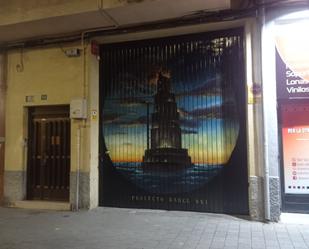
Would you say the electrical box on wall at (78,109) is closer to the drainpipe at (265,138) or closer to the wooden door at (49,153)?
the wooden door at (49,153)

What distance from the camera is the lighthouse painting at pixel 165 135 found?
858cm

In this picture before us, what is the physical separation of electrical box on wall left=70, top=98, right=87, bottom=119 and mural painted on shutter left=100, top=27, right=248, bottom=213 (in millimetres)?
606

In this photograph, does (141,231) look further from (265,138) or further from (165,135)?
(265,138)

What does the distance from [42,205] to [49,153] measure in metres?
1.36

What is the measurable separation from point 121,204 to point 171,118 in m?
2.48

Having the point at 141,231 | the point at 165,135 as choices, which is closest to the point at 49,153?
the point at 165,135

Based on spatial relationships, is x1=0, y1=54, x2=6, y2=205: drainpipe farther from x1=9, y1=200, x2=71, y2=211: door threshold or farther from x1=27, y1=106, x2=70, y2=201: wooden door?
x1=27, y1=106, x2=70, y2=201: wooden door

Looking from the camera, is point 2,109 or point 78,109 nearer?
point 78,109

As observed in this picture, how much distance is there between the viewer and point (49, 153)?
31.3 feet

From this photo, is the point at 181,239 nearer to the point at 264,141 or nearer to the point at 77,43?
the point at 264,141

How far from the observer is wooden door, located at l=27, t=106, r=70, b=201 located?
30.7 ft

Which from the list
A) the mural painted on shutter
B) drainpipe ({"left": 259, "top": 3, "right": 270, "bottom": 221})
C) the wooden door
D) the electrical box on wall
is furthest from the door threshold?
drainpipe ({"left": 259, "top": 3, "right": 270, "bottom": 221})

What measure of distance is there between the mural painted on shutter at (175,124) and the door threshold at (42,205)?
98cm

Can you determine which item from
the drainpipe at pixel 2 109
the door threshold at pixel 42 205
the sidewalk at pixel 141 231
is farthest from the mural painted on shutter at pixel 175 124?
the drainpipe at pixel 2 109
